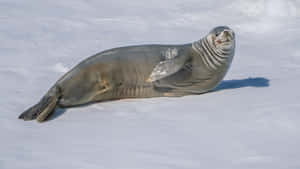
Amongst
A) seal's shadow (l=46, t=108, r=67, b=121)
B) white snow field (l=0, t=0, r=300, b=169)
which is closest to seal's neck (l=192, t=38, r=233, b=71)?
white snow field (l=0, t=0, r=300, b=169)

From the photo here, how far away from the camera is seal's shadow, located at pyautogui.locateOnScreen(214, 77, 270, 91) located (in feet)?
17.8

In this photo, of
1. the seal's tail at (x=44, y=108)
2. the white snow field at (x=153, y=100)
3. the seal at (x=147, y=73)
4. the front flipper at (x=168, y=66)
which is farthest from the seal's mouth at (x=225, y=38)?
the seal's tail at (x=44, y=108)

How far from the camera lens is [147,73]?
16.5ft

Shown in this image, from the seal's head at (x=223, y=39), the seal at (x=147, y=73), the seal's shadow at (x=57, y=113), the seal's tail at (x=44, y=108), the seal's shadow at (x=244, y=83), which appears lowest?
the seal's shadow at (x=57, y=113)

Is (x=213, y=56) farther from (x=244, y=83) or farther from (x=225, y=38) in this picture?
(x=244, y=83)

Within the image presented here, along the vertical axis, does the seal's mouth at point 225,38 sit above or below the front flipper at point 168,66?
above

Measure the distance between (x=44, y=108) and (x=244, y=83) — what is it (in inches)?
80.7

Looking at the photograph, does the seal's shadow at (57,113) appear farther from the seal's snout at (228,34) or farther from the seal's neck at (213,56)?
the seal's snout at (228,34)

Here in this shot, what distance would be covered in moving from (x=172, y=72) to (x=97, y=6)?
4.19 meters

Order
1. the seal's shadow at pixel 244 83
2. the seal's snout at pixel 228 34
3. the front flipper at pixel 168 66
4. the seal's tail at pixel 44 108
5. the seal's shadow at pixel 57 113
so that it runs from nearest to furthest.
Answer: the seal's tail at pixel 44 108, the seal's shadow at pixel 57 113, the front flipper at pixel 168 66, the seal's snout at pixel 228 34, the seal's shadow at pixel 244 83

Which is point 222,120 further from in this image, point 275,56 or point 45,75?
point 275,56

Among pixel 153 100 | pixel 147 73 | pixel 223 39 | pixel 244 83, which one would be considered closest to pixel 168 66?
pixel 147 73

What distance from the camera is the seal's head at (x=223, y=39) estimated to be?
16.8ft

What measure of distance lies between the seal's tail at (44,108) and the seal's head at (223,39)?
4.90ft
